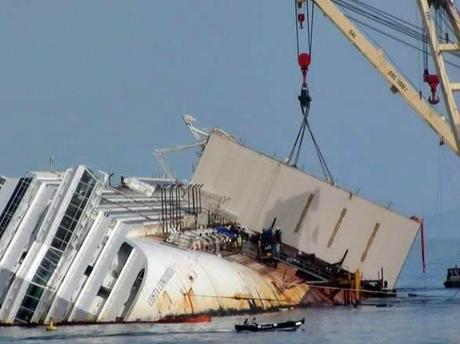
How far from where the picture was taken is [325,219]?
116 meters

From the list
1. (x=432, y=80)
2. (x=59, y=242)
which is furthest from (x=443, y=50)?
(x=59, y=242)

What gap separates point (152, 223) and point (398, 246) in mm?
19289

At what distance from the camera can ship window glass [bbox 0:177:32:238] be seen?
86438 mm

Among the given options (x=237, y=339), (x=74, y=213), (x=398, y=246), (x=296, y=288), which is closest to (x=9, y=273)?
(x=74, y=213)

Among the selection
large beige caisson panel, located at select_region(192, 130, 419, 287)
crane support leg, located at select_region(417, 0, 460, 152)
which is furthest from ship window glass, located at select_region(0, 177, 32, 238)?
large beige caisson panel, located at select_region(192, 130, 419, 287)

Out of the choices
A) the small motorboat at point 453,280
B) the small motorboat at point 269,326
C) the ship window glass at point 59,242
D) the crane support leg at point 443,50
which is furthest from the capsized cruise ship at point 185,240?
the small motorboat at point 453,280

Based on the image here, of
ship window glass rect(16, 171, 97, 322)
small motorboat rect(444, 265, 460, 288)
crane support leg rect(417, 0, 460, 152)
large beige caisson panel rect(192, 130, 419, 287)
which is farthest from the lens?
small motorboat rect(444, 265, 460, 288)

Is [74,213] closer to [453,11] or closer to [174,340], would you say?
[174,340]

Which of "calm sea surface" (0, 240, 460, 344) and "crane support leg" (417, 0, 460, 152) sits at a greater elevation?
"crane support leg" (417, 0, 460, 152)

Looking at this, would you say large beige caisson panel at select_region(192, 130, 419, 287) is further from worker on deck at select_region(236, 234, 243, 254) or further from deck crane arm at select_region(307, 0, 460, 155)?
deck crane arm at select_region(307, 0, 460, 155)

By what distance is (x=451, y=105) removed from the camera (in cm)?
8888

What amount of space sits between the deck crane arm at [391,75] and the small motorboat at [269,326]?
1294 cm

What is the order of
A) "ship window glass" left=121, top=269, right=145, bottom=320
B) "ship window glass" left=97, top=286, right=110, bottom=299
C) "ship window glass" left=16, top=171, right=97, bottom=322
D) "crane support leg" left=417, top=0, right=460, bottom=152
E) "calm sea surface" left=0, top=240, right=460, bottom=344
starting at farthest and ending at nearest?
1. "crane support leg" left=417, top=0, right=460, bottom=152
2. "ship window glass" left=97, top=286, right=110, bottom=299
3. "ship window glass" left=121, top=269, right=145, bottom=320
4. "ship window glass" left=16, top=171, right=97, bottom=322
5. "calm sea surface" left=0, top=240, right=460, bottom=344

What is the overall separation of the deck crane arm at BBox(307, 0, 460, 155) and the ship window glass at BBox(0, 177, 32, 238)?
2115 centimetres
